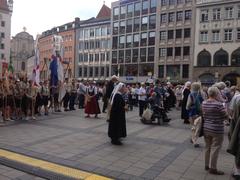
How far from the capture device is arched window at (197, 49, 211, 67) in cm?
4578

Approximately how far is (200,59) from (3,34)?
5622cm

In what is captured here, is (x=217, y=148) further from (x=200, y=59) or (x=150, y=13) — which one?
(x=150, y=13)

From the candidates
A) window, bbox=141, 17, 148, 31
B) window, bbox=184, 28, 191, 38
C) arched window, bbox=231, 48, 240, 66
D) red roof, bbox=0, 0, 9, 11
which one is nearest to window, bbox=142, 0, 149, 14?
window, bbox=141, 17, 148, 31

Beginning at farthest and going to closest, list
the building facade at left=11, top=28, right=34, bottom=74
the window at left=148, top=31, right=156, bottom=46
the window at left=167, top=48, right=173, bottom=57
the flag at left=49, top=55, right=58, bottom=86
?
the building facade at left=11, top=28, right=34, bottom=74 → the window at left=148, top=31, right=156, bottom=46 → the window at left=167, top=48, right=173, bottom=57 → the flag at left=49, top=55, right=58, bottom=86

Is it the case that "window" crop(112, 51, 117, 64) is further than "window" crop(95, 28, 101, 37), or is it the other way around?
"window" crop(95, 28, 101, 37)

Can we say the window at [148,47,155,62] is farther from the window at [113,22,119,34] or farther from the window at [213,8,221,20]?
the window at [213,8,221,20]

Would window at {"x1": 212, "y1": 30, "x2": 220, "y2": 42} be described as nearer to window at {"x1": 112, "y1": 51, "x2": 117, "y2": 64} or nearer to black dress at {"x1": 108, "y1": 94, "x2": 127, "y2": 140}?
window at {"x1": 112, "y1": 51, "x2": 117, "y2": 64}

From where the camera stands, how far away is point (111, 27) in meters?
63.4

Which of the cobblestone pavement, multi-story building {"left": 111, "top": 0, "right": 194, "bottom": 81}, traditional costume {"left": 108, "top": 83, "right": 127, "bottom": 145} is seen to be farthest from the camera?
multi-story building {"left": 111, "top": 0, "right": 194, "bottom": 81}

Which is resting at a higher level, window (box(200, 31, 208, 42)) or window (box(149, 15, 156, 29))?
window (box(149, 15, 156, 29))

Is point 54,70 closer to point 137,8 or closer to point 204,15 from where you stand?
point 204,15

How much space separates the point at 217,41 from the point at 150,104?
A: 34362 mm

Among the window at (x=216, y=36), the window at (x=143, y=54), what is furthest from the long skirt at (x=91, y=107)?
the window at (x=143, y=54)

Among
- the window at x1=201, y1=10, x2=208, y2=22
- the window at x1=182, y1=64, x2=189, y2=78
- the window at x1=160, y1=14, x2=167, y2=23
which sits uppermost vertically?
the window at x1=160, y1=14, x2=167, y2=23
